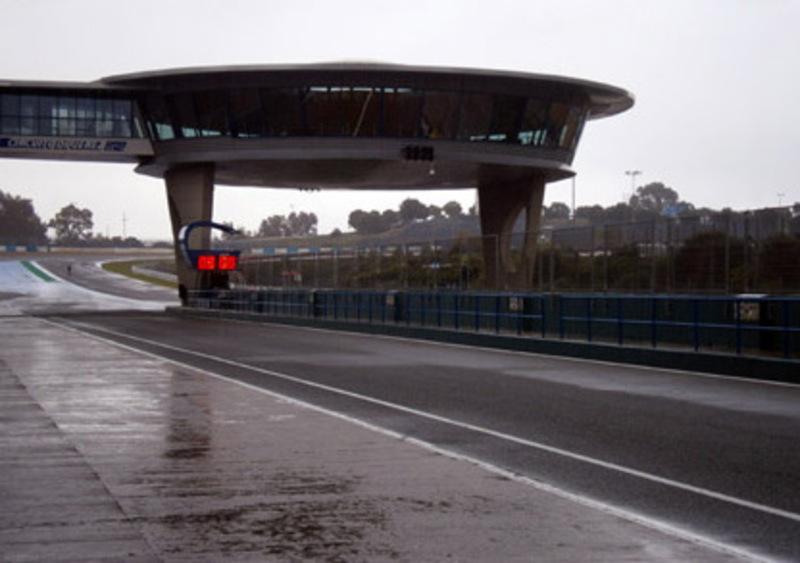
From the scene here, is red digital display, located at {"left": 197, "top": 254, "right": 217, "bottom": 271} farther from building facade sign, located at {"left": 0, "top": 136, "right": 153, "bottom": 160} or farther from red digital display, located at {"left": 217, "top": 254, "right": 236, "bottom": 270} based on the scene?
building facade sign, located at {"left": 0, "top": 136, "right": 153, "bottom": 160}

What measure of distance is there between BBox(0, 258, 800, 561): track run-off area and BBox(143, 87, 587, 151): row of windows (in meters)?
29.5

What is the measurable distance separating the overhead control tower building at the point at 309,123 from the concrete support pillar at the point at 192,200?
92 millimetres

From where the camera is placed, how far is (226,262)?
63375 mm

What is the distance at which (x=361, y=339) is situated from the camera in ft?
118

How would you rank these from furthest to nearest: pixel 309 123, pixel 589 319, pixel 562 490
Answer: pixel 309 123 → pixel 589 319 → pixel 562 490

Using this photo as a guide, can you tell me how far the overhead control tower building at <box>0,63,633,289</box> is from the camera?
2327 inches

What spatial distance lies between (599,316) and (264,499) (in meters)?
20.3

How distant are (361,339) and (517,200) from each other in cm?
3513

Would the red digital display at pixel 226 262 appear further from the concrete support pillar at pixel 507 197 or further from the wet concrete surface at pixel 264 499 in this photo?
the wet concrete surface at pixel 264 499

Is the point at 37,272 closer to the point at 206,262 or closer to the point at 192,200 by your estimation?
the point at 192,200

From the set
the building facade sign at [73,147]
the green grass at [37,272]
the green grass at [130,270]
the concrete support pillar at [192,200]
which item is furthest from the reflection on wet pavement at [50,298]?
the building facade sign at [73,147]

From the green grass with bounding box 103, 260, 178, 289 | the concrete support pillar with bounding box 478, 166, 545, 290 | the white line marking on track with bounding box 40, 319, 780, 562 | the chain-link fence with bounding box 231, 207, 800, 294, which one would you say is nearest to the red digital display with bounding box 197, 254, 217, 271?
the concrete support pillar with bounding box 478, 166, 545, 290

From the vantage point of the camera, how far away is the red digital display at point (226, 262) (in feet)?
207

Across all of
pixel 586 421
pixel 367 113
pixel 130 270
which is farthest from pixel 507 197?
pixel 130 270
